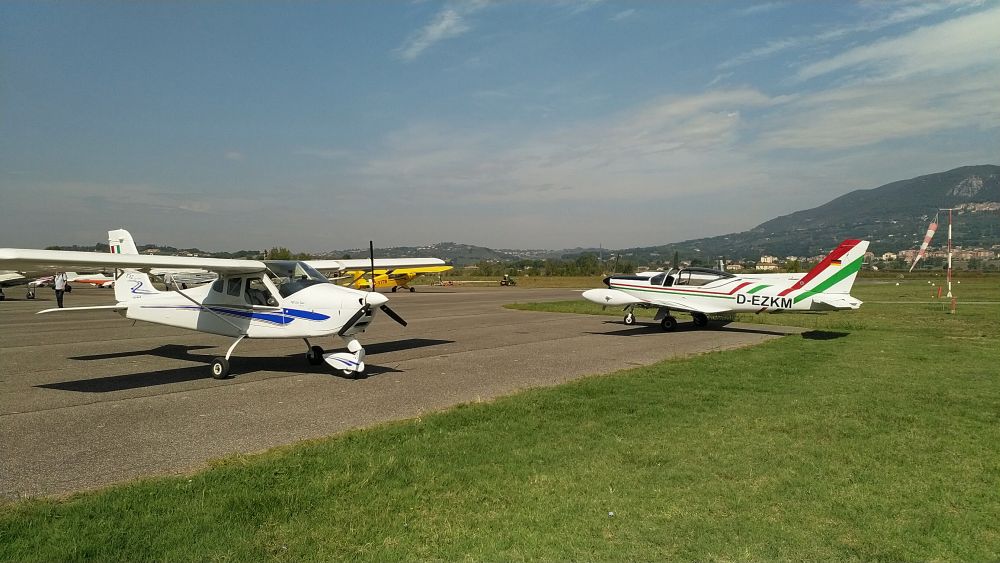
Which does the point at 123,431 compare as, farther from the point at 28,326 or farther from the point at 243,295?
the point at 28,326

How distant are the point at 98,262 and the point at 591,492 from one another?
9.39 meters

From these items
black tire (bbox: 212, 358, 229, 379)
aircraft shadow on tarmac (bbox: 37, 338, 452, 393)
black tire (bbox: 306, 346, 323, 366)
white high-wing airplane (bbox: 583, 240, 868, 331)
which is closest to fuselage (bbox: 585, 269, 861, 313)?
white high-wing airplane (bbox: 583, 240, 868, 331)

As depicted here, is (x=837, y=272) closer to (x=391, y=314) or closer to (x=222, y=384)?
(x=391, y=314)

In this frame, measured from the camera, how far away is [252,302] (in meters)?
11.8

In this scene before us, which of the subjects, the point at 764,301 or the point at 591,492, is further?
the point at 764,301

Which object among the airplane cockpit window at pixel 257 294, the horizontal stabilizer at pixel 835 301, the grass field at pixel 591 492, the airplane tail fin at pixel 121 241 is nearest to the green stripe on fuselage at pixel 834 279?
the horizontal stabilizer at pixel 835 301

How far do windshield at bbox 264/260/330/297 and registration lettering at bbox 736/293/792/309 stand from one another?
13.2m

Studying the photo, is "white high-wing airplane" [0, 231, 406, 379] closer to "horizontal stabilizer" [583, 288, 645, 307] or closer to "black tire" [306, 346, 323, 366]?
"black tire" [306, 346, 323, 366]

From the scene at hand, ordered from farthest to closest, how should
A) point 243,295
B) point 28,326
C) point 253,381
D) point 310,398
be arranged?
point 28,326, point 243,295, point 253,381, point 310,398

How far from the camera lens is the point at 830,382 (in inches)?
383

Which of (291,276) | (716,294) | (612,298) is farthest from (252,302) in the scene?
(716,294)

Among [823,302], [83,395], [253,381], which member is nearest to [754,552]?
[253,381]

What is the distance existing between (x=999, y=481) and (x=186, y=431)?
8394 millimetres

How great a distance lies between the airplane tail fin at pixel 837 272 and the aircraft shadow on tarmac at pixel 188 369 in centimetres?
1102
